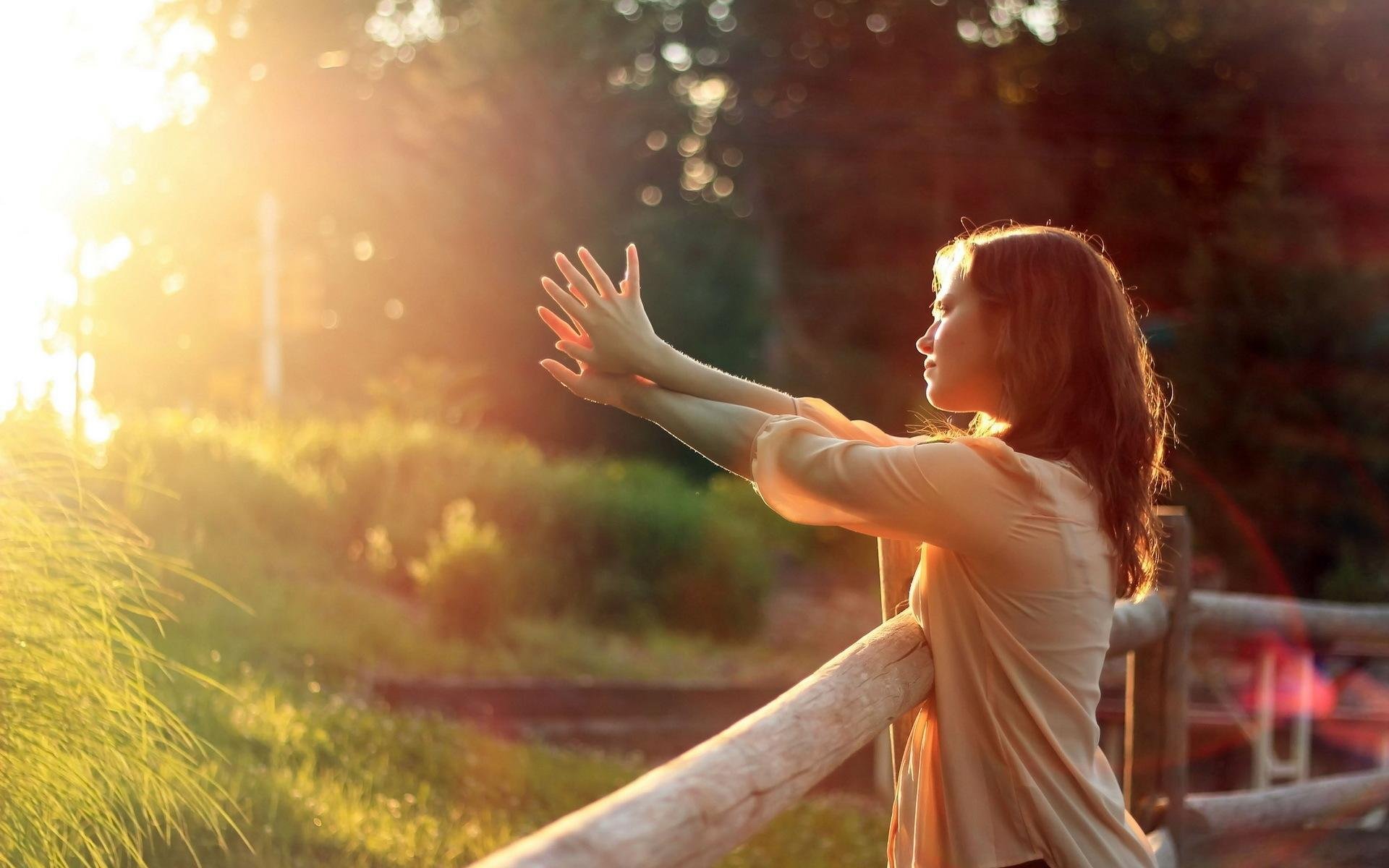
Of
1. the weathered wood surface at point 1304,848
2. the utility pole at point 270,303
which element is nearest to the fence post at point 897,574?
the weathered wood surface at point 1304,848

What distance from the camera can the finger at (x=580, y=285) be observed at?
2383 mm

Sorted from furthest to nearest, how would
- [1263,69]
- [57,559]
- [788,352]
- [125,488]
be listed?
[788,352] → [1263,69] → [125,488] → [57,559]

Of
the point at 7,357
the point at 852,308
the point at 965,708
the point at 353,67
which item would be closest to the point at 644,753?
the point at 7,357

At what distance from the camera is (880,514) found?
2057 millimetres

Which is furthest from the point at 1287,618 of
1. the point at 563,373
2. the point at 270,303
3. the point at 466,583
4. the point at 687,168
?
the point at 687,168

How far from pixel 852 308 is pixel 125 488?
69.7 ft

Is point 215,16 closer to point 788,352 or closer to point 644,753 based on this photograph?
point 788,352

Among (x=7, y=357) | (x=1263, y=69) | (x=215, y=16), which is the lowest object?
(x=7, y=357)

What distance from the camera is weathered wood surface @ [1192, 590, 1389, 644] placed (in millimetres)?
4547

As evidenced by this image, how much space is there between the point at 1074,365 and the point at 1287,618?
134 inches

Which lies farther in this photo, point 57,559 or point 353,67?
point 353,67

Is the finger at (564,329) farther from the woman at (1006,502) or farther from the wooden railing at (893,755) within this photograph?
the wooden railing at (893,755)

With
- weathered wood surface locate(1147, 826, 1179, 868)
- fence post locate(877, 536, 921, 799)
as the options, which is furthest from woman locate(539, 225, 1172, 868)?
weathered wood surface locate(1147, 826, 1179, 868)

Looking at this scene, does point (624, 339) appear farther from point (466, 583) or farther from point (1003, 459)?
point (466, 583)
